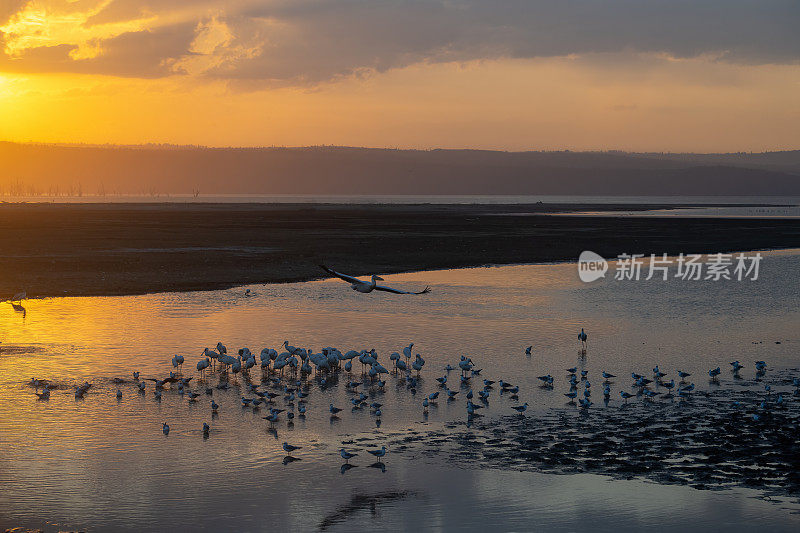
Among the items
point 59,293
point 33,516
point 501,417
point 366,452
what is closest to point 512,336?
point 501,417

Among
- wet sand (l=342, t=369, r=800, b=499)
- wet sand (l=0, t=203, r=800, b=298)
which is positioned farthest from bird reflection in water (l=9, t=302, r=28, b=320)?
wet sand (l=342, t=369, r=800, b=499)

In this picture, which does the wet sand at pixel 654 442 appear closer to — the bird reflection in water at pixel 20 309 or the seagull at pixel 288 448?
the seagull at pixel 288 448

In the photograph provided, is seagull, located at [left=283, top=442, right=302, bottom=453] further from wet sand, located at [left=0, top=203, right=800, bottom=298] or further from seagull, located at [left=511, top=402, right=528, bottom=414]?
wet sand, located at [left=0, top=203, right=800, bottom=298]

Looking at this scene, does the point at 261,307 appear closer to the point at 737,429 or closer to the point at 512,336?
the point at 512,336

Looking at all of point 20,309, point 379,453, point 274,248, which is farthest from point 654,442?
point 274,248

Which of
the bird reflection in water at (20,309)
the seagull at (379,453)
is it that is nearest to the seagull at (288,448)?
the seagull at (379,453)

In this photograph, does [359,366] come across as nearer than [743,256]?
Yes

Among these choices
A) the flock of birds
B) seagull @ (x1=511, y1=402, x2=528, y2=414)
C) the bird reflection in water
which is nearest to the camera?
seagull @ (x1=511, y1=402, x2=528, y2=414)
